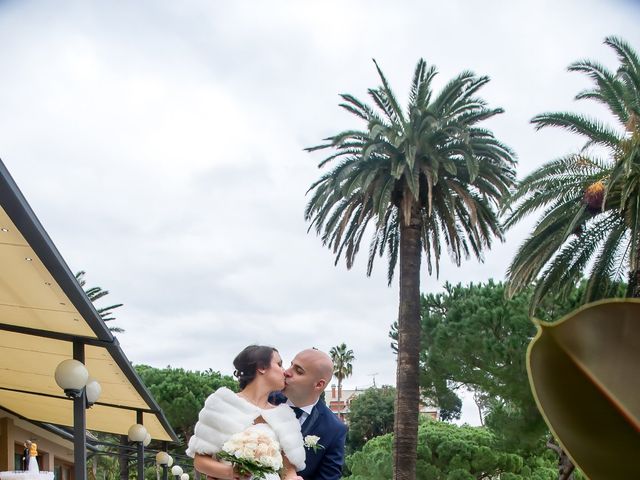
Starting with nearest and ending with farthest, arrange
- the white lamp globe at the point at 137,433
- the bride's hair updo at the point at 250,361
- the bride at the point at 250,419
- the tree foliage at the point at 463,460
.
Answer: the bride at the point at 250,419, the bride's hair updo at the point at 250,361, the white lamp globe at the point at 137,433, the tree foliage at the point at 463,460

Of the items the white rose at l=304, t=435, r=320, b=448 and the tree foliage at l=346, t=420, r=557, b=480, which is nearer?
the white rose at l=304, t=435, r=320, b=448

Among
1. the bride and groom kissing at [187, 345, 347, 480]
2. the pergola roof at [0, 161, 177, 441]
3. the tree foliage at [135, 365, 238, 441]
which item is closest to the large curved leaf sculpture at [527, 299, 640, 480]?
the bride and groom kissing at [187, 345, 347, 480]

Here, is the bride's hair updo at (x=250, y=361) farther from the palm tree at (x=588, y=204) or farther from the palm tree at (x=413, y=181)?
the palm tree at (x=413, y=181)

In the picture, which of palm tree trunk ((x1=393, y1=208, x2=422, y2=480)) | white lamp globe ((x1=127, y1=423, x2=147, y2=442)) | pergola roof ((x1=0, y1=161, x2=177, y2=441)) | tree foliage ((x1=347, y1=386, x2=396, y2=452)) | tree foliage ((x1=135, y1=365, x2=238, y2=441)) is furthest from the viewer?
tree foliage ((x1=347, y1=386, x2=396, y2=452))

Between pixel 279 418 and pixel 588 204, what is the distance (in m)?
14.9

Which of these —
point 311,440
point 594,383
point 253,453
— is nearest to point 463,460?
point 311,440

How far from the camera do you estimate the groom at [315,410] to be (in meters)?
3.28

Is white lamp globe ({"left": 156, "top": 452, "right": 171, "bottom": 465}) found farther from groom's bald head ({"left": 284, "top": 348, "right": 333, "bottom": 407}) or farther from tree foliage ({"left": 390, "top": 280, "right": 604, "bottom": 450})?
groom's bald head ({"left": 284, "top": 348, "right": 333, "bottom": 407})

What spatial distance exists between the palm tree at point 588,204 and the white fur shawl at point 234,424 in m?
13.7

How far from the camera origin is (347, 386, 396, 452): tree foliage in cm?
5578

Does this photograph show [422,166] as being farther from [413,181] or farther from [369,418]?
[369,418]

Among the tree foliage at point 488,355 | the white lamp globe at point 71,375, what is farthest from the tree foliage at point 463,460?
the white lamp globe at point 71,375

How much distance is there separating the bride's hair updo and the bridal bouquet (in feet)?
0.90

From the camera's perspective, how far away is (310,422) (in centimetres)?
337
